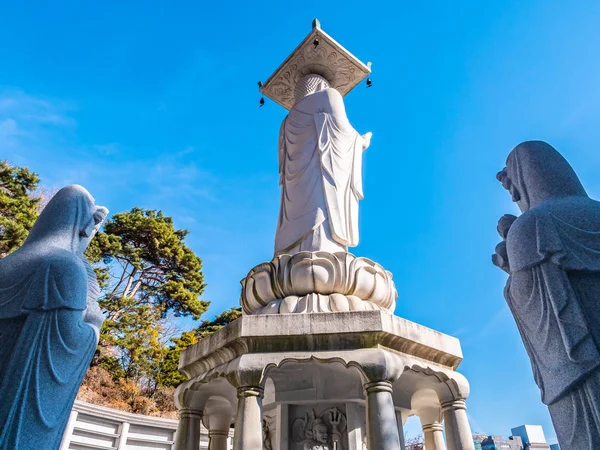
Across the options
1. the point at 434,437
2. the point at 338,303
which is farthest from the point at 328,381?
the point at 434,437

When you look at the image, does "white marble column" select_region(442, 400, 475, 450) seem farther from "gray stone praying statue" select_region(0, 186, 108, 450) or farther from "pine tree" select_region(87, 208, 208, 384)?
"pine tree" select_region(87, 208, 208, 384)

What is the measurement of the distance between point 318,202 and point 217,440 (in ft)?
11.6

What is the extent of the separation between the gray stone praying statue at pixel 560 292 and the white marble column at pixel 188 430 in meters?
3.95

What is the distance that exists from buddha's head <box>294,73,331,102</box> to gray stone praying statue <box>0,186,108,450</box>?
655 cm

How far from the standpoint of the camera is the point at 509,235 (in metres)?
2.83

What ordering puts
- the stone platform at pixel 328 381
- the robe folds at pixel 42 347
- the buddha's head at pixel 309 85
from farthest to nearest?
the buddha's head at pixel 309 85, the stone platform at pixel 328 381, the robe folds at pixel 42 347

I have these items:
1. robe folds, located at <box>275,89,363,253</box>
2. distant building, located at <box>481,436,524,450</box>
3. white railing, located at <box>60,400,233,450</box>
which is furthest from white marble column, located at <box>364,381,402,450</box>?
distant building, located at <box>481,436,524,450</box>

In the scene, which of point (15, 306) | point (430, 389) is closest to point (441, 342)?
point (430, 389)

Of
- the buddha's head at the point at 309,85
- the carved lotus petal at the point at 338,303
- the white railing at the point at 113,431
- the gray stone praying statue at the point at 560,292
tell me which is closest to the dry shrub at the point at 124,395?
the white railing at the point at 113,431

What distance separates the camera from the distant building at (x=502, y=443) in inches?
427

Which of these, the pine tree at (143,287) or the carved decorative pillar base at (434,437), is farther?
the pine tree at (143,287)

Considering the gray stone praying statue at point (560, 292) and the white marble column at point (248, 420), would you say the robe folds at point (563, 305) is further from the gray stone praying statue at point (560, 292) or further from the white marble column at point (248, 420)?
the white marble column at point (248, 420)

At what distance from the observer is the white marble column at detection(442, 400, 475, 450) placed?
4.42 m

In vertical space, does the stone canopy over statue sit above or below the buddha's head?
below
